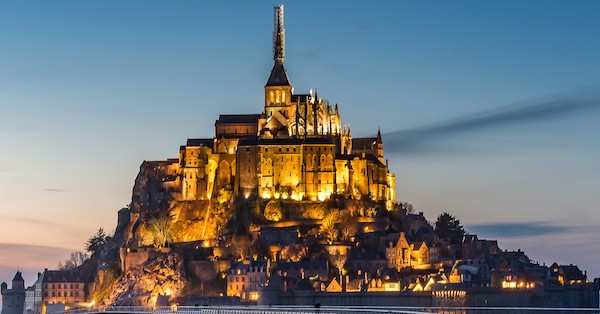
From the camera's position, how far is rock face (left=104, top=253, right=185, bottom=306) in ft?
441

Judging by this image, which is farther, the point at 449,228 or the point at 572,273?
the point at 449,228

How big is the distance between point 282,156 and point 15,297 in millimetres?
39003

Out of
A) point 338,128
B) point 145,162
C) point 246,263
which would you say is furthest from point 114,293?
point 338,128

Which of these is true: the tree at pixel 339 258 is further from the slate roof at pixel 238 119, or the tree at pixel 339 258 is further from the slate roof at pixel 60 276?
the slate roof at pixel 60 276

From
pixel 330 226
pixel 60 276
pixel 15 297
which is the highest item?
pixel 330 226

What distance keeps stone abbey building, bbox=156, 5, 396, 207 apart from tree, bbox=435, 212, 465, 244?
678 cm

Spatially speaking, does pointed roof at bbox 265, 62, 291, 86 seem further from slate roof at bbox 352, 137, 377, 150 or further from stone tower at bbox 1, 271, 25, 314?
stone tower at bbox 1, 271, 25, 314

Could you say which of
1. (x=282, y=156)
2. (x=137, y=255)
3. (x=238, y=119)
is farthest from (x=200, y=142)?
(x=137, y=255)

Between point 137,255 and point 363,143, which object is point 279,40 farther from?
point 137,255

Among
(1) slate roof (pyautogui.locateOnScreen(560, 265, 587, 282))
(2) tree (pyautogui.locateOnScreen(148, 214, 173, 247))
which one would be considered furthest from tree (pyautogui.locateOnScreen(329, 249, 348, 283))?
(2) tree (pyautogui.locateOnScreen(148, 214, 173, 247))

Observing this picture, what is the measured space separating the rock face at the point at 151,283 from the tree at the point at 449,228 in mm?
33096

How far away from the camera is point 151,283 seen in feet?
447

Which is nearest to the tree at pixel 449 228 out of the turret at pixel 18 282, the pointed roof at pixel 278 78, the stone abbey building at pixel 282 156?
the stone abbey building at pixel 282 156

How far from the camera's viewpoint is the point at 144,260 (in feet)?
467
